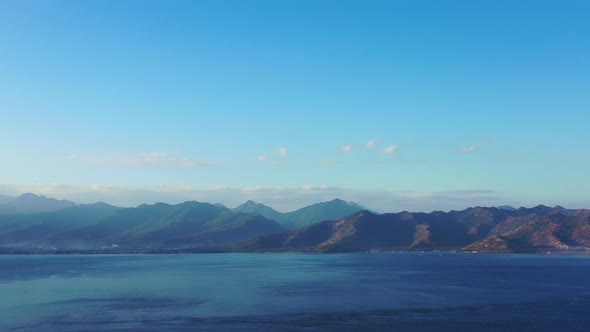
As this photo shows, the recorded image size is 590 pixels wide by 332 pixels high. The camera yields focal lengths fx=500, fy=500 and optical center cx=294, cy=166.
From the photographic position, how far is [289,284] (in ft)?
576

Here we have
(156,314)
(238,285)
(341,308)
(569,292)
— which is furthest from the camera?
(238,285)

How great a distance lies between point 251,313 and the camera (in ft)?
364

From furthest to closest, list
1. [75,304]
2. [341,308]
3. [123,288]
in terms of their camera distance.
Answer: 1. [123,288]
2. [75,304]
3. [341,308]

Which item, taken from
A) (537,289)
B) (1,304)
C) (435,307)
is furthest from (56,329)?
(537,289)

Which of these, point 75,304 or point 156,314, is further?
point 75,304

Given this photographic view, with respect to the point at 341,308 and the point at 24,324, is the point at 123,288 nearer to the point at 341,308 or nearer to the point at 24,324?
the point at 24,324

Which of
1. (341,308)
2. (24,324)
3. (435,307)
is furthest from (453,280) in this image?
(24,324)

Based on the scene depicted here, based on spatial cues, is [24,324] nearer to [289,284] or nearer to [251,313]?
[251,313]

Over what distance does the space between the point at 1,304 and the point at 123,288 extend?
4032cm

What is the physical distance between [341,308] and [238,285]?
64.1 meters

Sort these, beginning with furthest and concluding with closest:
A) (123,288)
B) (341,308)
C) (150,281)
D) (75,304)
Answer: (150,281) < (123,288) < (75,304) < (341,308)

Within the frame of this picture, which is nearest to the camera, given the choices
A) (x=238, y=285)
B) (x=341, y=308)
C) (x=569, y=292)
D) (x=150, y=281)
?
(x=341, y=308)

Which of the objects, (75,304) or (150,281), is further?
(150,281)

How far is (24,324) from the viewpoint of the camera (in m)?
99.1
